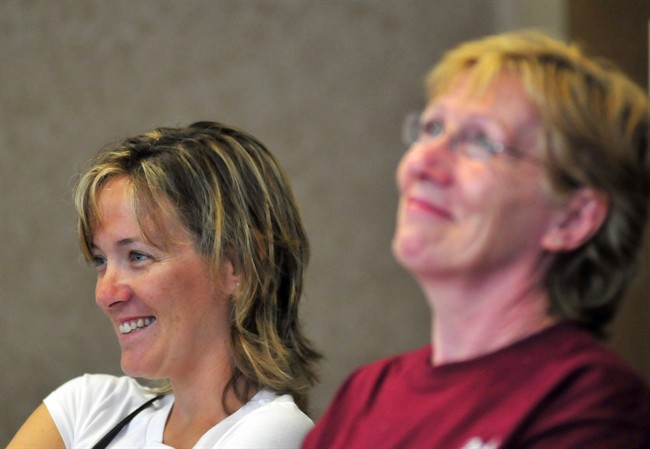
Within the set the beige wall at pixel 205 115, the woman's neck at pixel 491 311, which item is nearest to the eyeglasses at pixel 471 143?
the woman's neck at pixel 491 311

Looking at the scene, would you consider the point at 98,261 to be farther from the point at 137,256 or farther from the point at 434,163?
the point at 434,163

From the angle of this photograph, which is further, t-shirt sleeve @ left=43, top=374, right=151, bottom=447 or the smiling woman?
t-shirt sleeve @ left=43, top=374, right=151, bottom=447

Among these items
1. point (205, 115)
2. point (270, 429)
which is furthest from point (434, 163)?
point (205, 115)

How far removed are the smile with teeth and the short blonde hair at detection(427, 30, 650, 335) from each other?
2.94 feet

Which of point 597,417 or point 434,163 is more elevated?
point 434,163

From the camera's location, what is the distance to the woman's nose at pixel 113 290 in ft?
5.77

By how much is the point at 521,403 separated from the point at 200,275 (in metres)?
0.89

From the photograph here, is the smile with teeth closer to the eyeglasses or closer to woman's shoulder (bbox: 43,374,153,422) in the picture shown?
woman's shoulder (bbox: 43,374,153,422)

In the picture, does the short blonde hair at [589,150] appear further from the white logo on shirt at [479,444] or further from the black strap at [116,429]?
the black strap at [116,429]

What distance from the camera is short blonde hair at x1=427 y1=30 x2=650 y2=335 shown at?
100 centimetres

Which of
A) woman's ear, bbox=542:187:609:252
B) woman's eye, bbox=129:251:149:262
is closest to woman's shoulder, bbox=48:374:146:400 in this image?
woman's eye, bbox=129:251:149:262

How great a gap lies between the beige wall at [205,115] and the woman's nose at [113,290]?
1112mm

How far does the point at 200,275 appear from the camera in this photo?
1767mm

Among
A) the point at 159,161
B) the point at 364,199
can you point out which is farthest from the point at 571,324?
the point at 364,199
